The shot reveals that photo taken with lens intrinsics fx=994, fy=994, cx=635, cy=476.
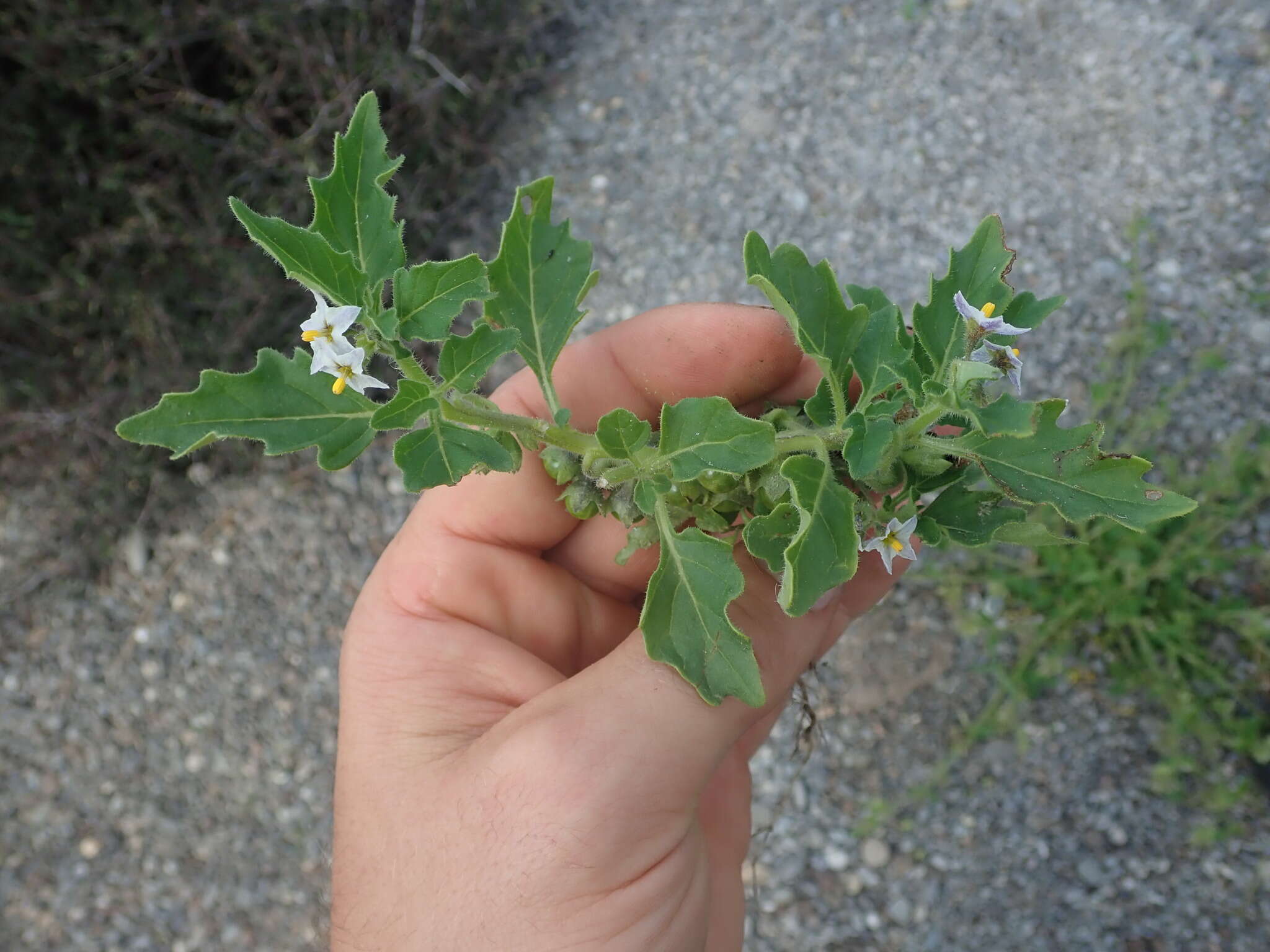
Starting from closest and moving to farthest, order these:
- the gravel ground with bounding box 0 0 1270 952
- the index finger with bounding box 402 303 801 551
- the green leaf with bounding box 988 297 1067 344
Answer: the green leaf with bounding box 988 297 1067 344
the index finger with bounding box 402 303 801 551
the gravel ground with bounding box 0 0 1270 952

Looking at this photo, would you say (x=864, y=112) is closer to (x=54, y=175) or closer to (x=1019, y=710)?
(x=1019, y=710)

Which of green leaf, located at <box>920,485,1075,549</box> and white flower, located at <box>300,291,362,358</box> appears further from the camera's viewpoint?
green leaf, located at <box>920,485,1075,549</box>

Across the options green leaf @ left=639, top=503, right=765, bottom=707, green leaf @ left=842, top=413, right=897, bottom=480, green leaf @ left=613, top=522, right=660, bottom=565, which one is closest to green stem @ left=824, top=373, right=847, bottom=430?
green leaf @ left=842, top=413, right=897, bottom=480

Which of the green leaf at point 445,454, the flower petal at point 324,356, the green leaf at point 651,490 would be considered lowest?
the green leaf at point 651,490

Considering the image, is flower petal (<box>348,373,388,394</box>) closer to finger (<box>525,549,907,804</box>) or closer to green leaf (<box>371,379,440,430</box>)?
green leaf (<box>371,379,440,430</box>)

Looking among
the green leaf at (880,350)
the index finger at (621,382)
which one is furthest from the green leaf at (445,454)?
the index finger at (621,382)

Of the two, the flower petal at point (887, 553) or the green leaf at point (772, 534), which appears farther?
the flower petal at point (887, 553)

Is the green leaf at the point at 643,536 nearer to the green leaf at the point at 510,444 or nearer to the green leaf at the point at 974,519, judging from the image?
the green leaf at the point at 510,444
